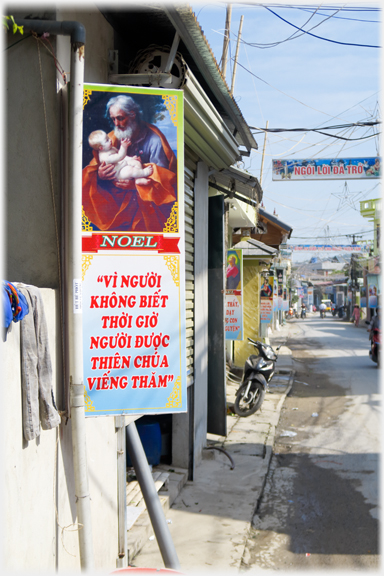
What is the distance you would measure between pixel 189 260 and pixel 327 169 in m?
10.1

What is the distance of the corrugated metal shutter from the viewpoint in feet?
22.0

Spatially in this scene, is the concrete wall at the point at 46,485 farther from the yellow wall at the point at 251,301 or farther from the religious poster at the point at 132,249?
the yellow wall at the point at 251,301

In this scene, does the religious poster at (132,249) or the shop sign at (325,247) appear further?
the shop sign at (325,247)

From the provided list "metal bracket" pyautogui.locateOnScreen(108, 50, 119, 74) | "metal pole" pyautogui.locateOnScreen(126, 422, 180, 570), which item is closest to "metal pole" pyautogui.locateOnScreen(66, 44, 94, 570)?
"metal pole" pyautogui.locateOnScreen(126, 422, 180, 570)

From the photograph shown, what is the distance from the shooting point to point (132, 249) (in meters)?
3.44

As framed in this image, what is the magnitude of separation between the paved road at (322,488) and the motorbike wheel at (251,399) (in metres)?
0.65

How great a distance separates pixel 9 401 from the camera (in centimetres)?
264

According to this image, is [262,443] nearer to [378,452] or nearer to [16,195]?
[378,452]

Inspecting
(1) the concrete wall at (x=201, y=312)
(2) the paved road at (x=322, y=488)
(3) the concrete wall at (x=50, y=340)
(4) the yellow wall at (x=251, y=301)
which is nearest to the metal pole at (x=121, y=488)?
(3) the concrete wall at (x=50, y=340)

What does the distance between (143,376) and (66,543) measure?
46.3 inches

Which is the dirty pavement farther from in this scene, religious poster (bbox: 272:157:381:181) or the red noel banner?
religious poster (bbox: 272:157:381:181)

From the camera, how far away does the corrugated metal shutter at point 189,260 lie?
265 inches

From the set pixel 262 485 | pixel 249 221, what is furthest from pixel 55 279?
pixel 249 221

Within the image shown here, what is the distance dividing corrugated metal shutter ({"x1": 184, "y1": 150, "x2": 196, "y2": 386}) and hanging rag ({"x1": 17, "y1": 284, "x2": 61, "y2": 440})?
3.79 meters
